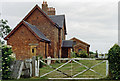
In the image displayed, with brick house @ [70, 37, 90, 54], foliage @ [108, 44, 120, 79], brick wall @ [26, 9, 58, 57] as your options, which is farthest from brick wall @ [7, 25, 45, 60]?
brick house @ [70, 37, 90, 54]

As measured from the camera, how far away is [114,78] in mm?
10461

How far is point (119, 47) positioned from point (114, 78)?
7.25ft

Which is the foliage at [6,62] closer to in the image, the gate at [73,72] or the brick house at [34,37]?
the gate at [73,72]

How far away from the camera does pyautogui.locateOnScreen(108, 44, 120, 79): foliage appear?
10406mm

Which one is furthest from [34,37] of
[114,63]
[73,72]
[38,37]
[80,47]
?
[80,47]

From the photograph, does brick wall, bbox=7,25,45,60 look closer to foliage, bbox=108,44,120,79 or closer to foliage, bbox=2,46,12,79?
foliage, bbox=2,46,12,79

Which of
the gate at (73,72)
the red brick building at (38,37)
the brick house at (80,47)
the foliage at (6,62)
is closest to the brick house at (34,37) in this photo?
the red brick building at (38,37)

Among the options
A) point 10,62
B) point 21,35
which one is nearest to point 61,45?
point 21,35

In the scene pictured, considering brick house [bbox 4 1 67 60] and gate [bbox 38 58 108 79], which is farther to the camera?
brick house [bbox 4 1 67 60]

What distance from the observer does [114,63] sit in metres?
10.5

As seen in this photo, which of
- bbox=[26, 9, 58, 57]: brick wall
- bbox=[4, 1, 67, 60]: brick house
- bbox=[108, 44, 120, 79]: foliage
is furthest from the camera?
bbox=[26, 9, 58, 57]: brick wall

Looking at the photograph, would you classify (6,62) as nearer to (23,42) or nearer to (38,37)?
(38,37)

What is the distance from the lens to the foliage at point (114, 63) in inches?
410

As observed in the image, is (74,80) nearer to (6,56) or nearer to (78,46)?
(6,56)
